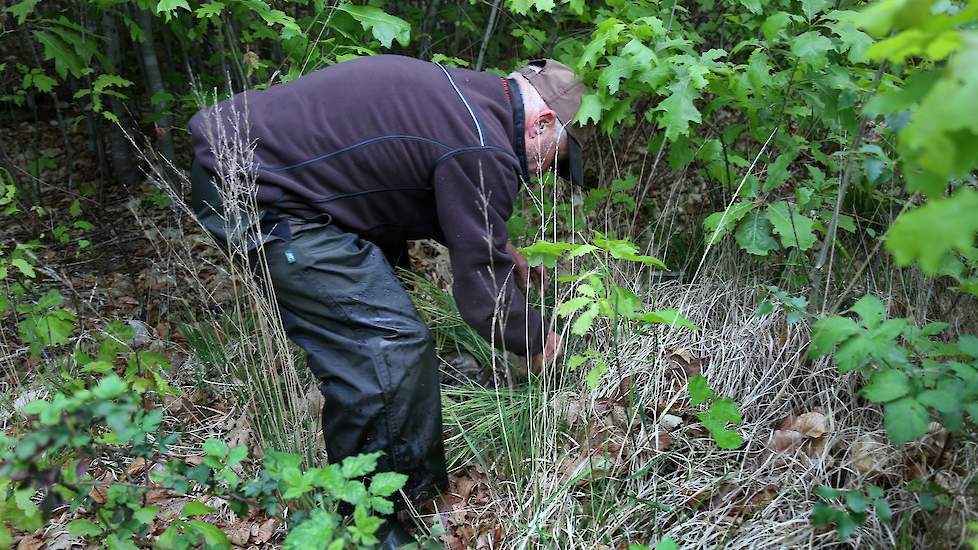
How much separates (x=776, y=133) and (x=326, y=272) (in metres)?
1.82

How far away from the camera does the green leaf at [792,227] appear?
2.60 meters

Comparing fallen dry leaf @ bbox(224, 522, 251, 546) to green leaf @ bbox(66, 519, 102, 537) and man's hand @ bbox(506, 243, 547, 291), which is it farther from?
man's hand @ bbox(506, 243, 547, 291)

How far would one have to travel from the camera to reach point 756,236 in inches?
106

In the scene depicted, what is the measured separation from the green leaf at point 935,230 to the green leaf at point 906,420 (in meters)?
0.63

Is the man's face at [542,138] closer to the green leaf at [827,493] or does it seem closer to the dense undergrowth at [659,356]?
the dense undergrowth at [659,356]

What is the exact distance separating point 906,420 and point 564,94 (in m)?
1.60

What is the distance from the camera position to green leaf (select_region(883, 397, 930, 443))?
1.70 meters

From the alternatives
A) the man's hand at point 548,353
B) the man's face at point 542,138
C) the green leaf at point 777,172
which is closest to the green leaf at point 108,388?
the man's hand at point 548,353

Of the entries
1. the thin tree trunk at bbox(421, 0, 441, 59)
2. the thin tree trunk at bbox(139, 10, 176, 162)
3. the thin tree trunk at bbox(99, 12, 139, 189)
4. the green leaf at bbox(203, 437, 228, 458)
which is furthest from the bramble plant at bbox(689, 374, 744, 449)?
the thin tree trunk at bbox(99, 12, 139, 189)

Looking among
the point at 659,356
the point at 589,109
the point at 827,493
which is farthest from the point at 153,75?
the point at 827,493

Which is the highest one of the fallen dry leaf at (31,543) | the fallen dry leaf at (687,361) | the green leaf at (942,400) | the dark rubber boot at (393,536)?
the green leaf at (942,400)

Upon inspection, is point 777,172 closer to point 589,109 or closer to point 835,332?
point 589,109

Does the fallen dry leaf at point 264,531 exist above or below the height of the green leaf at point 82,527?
below

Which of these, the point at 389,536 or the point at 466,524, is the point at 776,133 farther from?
the point at 389,536
